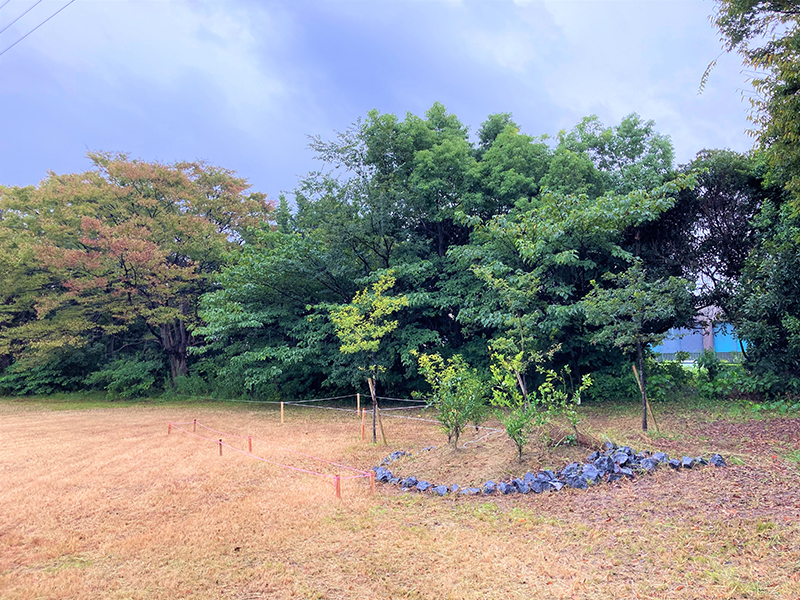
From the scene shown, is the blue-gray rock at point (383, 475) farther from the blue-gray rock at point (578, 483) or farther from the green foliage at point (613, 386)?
the green foliage at point (613, 386)

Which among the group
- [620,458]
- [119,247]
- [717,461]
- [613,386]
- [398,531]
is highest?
[119,247]

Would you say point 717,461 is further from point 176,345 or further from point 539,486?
point 176,345

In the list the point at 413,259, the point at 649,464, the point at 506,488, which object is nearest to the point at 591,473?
the point at 649,464

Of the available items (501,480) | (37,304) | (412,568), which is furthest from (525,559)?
(37,304)

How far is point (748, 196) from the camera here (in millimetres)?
11609

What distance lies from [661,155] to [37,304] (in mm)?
22084

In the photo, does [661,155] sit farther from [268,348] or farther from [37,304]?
[37,304]

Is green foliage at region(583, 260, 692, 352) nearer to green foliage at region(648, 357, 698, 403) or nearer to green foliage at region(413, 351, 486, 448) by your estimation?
green foliage at region(413, 351, 486, 448)

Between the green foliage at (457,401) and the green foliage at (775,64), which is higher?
the green foliage at (775,64)

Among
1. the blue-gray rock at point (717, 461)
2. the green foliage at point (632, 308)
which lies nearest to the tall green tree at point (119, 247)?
the green foliage at point (632, 308)

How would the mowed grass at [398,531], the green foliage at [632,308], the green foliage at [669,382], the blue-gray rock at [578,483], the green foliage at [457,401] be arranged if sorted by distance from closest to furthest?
the mowed grass at [398,531]
the blue-gray rock at [578,483]
the green foliage at [457,401]
the green foliage at [632,308]
the green foliage at [669,382]

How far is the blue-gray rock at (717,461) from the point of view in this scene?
561cm

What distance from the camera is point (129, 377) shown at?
58.9 feet

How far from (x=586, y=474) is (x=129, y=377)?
17.7 m
